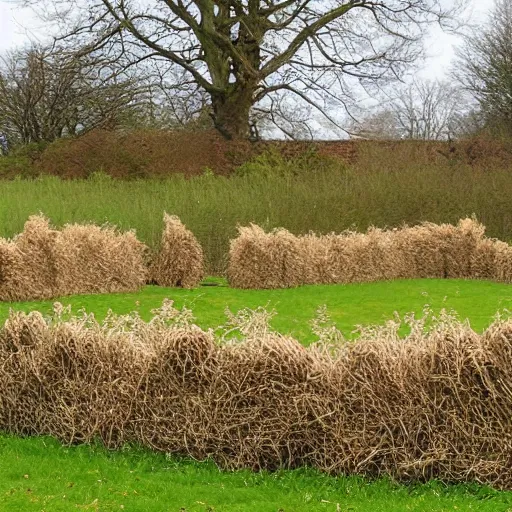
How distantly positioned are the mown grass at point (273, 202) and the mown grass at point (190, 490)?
22.4ft

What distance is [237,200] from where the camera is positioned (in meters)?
14.0

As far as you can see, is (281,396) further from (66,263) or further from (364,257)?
(364,257)

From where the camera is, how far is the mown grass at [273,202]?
12.6m

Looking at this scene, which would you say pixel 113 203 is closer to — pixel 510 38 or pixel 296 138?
pixel 296 138

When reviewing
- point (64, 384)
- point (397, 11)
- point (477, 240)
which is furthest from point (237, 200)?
point (397, 11)

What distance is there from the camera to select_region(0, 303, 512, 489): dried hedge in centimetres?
455

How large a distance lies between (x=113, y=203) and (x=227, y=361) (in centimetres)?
922

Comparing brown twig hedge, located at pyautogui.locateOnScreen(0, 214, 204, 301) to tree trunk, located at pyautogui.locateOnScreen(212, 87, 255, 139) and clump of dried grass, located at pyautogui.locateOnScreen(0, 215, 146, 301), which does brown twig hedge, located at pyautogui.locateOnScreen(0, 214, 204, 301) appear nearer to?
clump of dried grass, located at pyautogui.locateOnScreen(0, 215, 146, 301)

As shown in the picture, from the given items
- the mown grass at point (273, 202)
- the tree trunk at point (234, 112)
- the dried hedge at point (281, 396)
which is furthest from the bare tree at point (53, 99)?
the dried hedge at point (281, 396)

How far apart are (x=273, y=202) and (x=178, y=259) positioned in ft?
13.6

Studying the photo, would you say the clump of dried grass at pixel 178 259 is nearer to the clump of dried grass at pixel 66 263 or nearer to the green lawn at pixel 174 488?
the clump of dried grass at pixel 66 263

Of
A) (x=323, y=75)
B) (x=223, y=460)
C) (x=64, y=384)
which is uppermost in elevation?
(x=323, y=75)

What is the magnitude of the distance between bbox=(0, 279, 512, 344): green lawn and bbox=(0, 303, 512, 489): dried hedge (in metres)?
2.22

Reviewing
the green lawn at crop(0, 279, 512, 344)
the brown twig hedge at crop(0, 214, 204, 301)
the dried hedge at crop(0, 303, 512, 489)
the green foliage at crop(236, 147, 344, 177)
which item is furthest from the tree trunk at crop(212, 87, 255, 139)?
the dried hedge at crop(0, 303, 512, 489)
